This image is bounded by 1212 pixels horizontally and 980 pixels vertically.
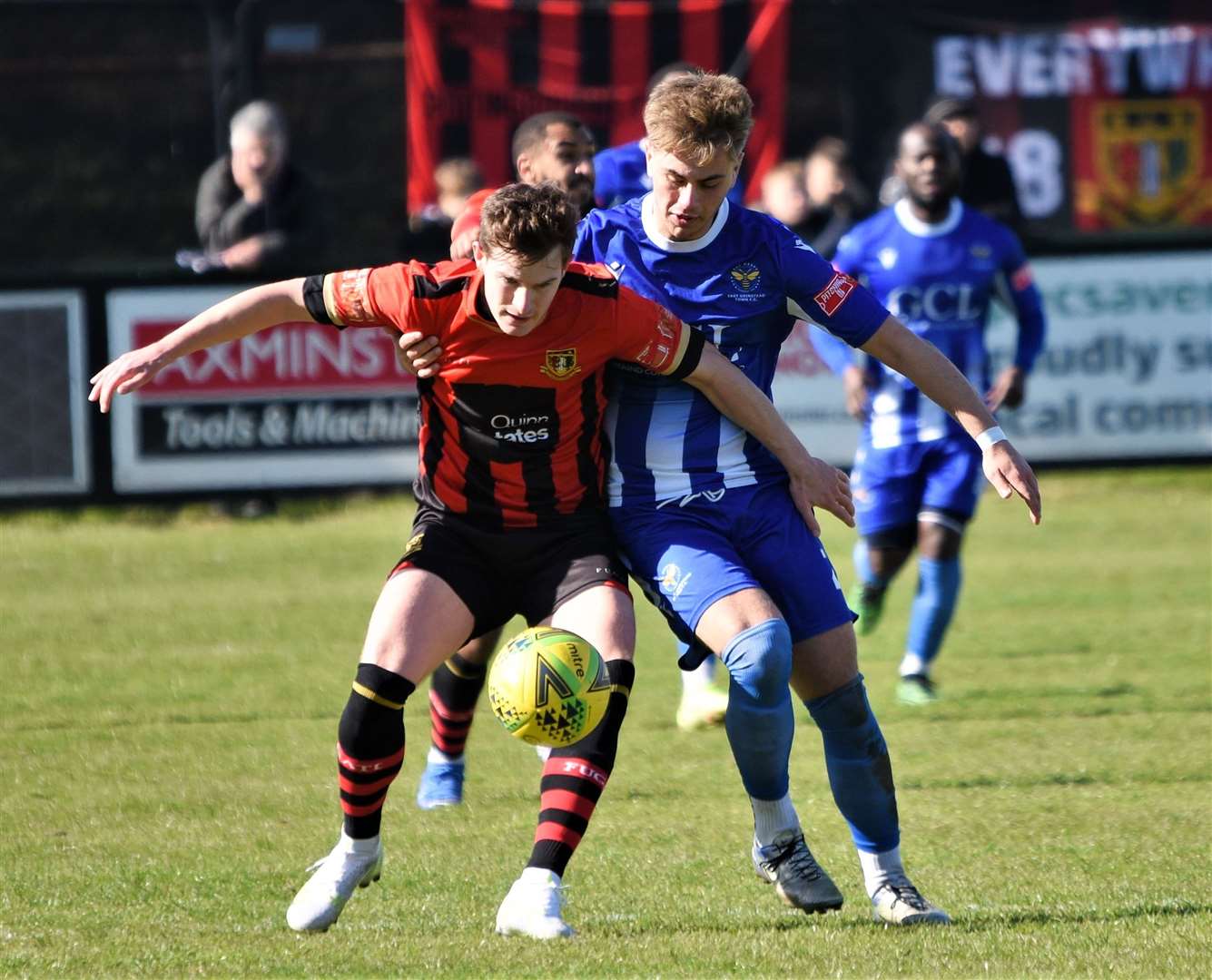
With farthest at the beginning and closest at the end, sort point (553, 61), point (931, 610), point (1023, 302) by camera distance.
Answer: point (553, 61)
point (1023, 302)
point (931, 610)

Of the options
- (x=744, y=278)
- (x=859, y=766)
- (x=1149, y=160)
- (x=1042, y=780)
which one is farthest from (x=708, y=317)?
(x=1149, y=160)

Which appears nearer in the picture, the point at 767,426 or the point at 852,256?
the point at 767,426

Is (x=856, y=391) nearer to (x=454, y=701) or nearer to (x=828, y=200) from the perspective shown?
(x=454, y=701)

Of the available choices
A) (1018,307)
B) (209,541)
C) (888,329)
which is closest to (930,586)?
(1018,307)

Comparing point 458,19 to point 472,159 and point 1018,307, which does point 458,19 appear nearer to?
point 472,159

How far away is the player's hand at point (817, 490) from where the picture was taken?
5172 mm

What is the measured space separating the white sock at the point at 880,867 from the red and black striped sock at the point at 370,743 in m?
1.21

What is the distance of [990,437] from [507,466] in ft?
4.02

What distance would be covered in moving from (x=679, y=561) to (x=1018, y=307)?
420 centimetres

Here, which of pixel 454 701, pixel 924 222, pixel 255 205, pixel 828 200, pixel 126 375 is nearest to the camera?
pixel 126 375

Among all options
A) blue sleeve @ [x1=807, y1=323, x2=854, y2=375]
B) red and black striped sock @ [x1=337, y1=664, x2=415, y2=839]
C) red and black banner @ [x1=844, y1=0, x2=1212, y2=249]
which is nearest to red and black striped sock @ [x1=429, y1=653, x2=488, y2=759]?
red and black striped sock @ [x1=337, y1=664, x2=415, y2=839]

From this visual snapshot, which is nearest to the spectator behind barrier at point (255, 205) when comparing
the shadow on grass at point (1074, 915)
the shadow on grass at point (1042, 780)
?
the shadow on grass at point (1042, 780)

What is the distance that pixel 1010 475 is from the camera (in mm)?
4992

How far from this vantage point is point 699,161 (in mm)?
4988
